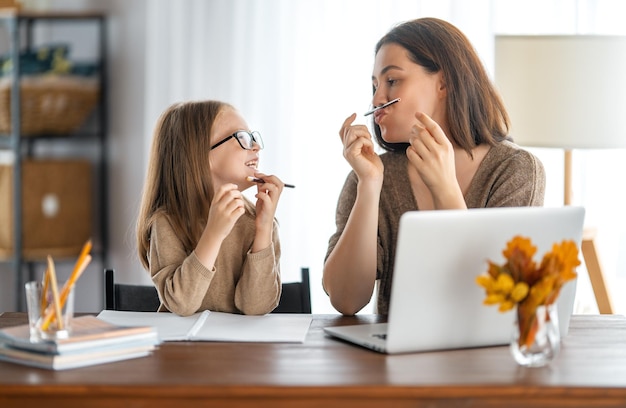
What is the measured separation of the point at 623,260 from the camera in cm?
330

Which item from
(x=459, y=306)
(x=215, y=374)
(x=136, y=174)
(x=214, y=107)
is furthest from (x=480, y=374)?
(x=136, y=174)

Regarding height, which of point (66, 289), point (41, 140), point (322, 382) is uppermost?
point (41, 140)

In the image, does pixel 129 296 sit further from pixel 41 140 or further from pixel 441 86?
pixel 41 140

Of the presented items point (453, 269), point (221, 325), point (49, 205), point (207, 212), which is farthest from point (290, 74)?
point (453, 269)

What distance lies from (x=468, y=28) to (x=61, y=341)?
2.36 meters

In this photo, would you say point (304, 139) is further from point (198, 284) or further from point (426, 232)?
point (426, 232)

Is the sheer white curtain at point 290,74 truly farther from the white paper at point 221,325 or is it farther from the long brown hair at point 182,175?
the white paper at point 221,325

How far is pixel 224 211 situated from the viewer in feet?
5.70

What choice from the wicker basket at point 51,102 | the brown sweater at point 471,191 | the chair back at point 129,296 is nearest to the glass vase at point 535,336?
the brown sweater at point 471,191

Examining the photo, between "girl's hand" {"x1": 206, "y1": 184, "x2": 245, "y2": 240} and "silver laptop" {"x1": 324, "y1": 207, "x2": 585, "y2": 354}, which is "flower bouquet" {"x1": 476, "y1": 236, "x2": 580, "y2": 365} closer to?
"silver laptop" {"x1": 324, "y1": 207, "x2": 585, "y2": 354}

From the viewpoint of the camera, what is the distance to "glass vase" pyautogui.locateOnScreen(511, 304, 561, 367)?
1.35m

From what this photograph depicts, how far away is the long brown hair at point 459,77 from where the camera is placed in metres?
2.02

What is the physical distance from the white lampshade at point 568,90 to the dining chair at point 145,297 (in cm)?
105

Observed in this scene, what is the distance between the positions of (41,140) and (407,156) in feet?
8.02
